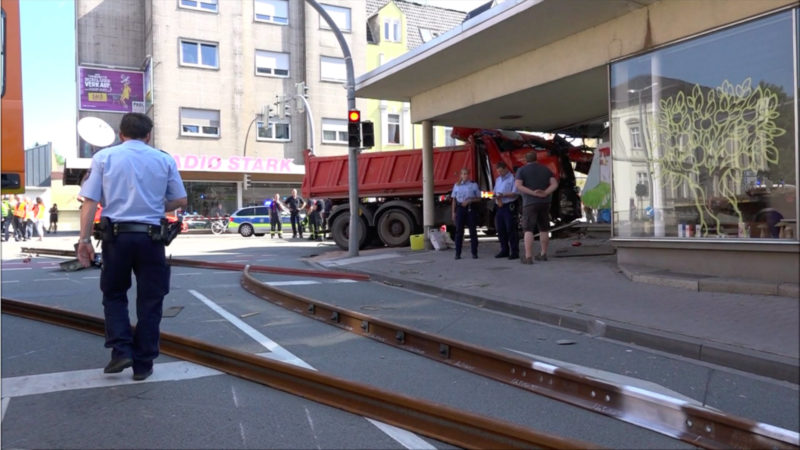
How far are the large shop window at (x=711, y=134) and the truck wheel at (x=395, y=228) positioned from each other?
22.4 ft

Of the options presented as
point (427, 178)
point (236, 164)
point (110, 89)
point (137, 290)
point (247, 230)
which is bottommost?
point (247, 230)

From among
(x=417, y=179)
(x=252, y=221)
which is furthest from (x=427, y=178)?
(x=252, y=221)

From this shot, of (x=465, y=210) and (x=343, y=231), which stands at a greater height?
(x=465, y=210)

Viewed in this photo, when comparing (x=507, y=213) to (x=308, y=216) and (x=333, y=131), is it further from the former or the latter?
(x=333, y=131)

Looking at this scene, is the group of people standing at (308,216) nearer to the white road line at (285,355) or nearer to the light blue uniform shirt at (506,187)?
the light blue uniform shirt at (506,187)

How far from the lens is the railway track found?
9.34 ft

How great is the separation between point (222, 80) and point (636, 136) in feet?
93.8

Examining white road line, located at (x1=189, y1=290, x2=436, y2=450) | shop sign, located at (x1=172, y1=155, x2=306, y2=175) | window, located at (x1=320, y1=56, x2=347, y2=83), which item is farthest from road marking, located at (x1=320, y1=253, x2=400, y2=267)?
window, located at (x1=320, y1=56, x2=347, y2=83)

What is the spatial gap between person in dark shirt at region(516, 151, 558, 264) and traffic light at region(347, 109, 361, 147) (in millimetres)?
4067

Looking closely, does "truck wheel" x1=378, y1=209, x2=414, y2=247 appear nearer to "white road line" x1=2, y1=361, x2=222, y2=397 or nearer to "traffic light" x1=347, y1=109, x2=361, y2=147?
"traffic light" x1=347, y1=109, x2=361, y2=147

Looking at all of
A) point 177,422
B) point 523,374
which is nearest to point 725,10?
point 523,374

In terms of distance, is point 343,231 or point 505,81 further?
point 343,231

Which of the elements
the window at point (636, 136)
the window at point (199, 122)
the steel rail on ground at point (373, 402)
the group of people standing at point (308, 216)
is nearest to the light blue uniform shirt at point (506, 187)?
the window at point (636, 136)

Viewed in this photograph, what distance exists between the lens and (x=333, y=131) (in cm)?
3591
